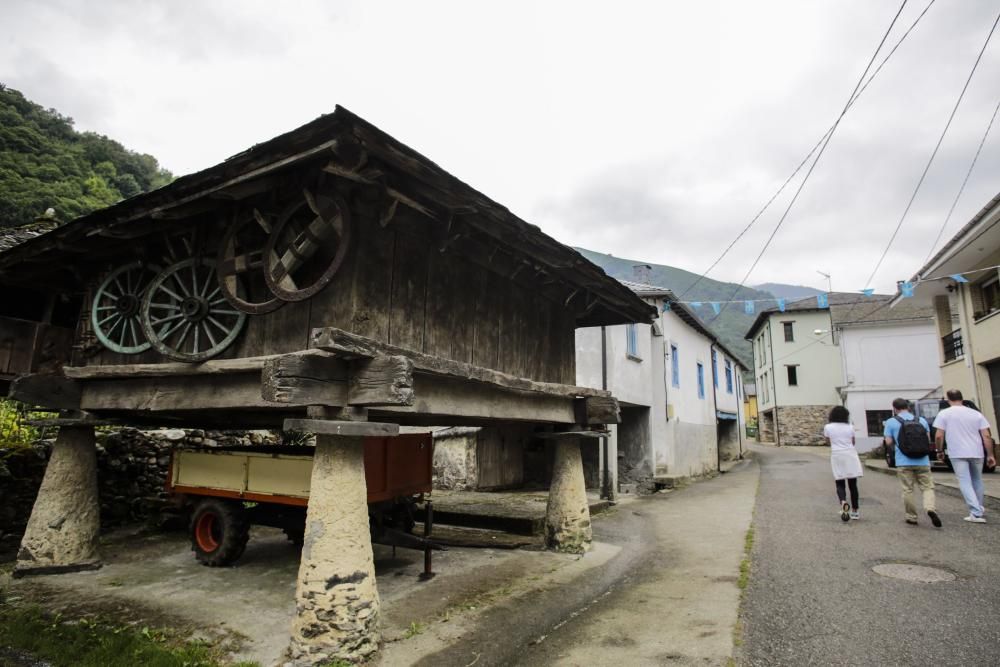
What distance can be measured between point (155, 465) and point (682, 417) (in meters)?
13.5

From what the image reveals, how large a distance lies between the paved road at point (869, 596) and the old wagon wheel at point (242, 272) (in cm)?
457

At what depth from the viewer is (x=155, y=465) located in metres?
9.10

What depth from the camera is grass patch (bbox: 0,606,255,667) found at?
393 centimetres

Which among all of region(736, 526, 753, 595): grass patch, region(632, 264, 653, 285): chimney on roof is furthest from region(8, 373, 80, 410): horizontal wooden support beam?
region(632, 264, 653, 285): chimney on roof

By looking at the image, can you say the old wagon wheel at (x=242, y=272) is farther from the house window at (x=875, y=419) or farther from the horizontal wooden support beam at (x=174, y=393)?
the house window at (x=875, y=419)

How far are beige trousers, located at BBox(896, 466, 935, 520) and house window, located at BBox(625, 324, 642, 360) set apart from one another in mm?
6563

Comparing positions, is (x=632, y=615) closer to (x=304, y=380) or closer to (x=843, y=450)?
(x=304, y=380)

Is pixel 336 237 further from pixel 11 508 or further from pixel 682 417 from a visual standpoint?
pixel 682 417

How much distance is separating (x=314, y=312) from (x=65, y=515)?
423cm

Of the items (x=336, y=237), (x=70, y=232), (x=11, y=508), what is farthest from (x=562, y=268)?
(x=11, y=508)

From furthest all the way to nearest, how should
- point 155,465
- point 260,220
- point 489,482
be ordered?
point 489,482, point 155,465, point 260,220

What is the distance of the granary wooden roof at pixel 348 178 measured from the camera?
3646 millimetres

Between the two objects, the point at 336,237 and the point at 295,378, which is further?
the point at 336,237

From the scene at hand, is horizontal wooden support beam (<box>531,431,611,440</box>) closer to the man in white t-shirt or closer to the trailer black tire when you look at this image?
the trailer black tire
